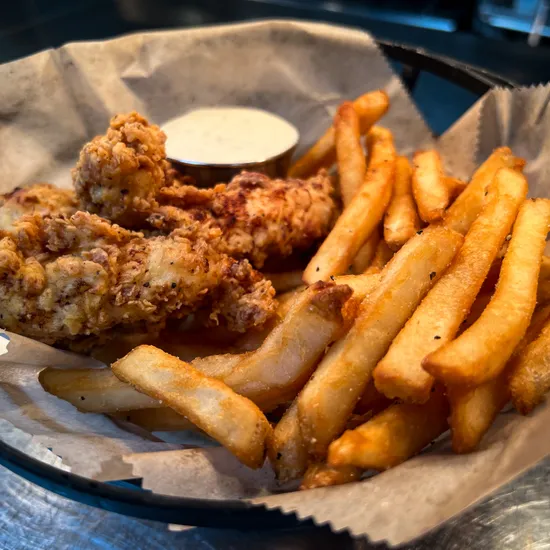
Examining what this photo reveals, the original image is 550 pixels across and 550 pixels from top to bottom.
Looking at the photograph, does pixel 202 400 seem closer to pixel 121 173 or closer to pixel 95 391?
pixel 95 391

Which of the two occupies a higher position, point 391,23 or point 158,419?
point 391,23

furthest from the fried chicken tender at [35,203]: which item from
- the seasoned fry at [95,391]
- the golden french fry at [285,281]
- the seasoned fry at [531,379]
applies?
the seasoned fry at [531,379]

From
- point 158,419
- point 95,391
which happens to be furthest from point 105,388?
point 158,419

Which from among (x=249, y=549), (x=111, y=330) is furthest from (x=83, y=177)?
(x=249, y=549)

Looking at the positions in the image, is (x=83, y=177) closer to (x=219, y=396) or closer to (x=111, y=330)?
(x=111, y=330)

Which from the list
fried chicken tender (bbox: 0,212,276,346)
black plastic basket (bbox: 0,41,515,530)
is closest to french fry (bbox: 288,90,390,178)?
fried chicken tender (bbox: 0,212,276,346)

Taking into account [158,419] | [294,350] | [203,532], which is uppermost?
[294,350]

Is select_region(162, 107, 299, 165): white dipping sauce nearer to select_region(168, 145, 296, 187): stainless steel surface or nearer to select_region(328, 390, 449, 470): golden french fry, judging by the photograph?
select_region(168, 145, 296, 187): stainless steel surface
